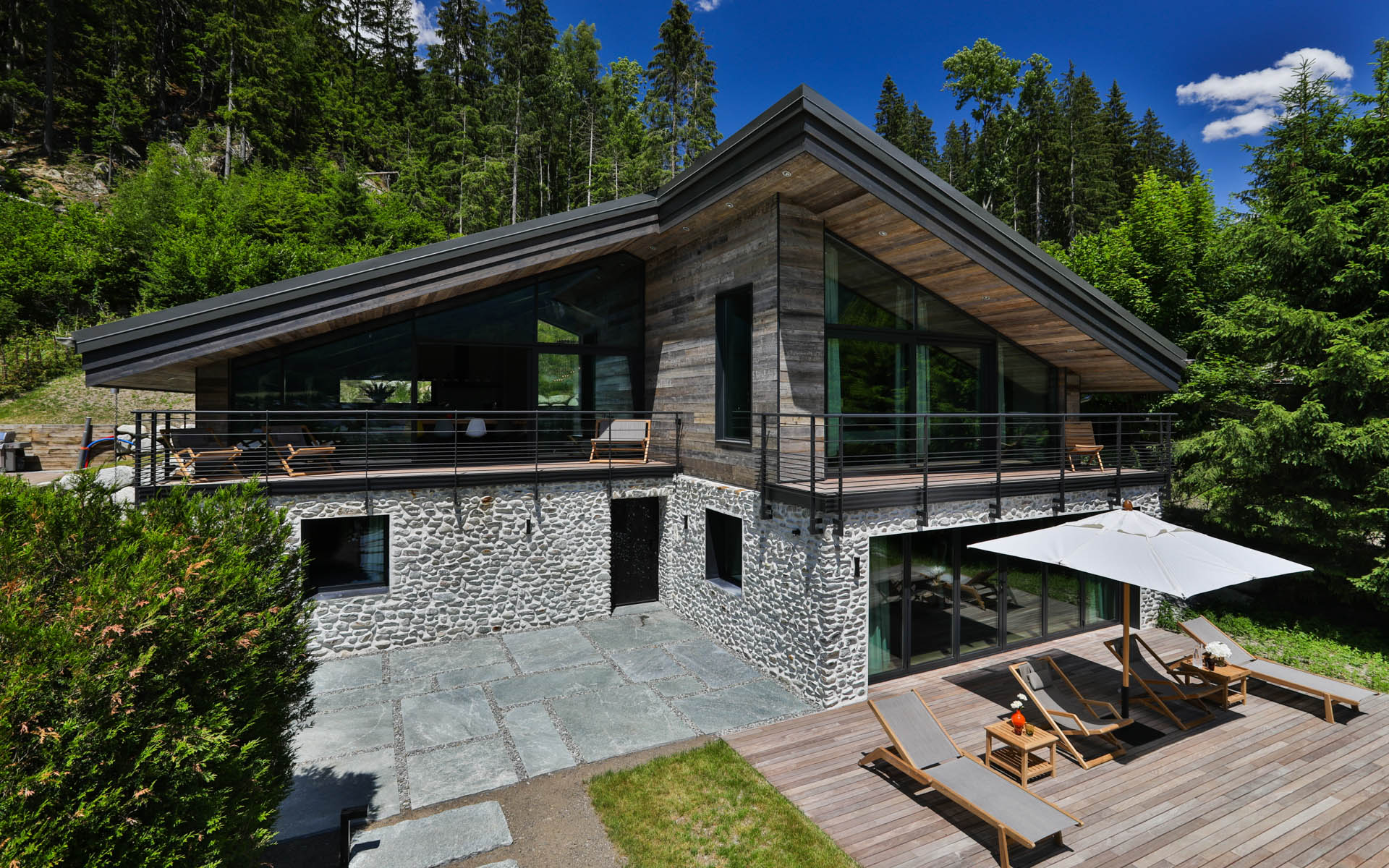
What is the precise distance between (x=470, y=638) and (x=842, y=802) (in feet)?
21.3

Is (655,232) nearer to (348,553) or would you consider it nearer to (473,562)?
(473,562)

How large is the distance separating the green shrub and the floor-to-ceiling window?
6.23 m

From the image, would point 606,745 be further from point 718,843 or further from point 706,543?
point 706,543

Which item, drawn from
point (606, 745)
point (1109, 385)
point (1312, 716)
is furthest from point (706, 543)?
point (1109, 385)

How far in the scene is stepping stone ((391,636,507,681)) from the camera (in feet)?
27.2

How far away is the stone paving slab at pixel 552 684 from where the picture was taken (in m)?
7.47

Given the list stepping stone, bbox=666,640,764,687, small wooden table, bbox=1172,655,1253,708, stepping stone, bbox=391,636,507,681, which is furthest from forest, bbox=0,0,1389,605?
stepping stone, bbox=391,636,507,681

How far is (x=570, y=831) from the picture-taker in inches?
197

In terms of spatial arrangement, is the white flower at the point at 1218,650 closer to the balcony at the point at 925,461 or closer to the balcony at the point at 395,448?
the balcony at the point at 925,461

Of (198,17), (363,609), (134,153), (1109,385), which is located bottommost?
(363,609)

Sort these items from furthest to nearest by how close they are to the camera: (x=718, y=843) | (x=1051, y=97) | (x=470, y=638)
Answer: (x=1051, y=97)
(x=470, y=638)
(x=718, y=843)

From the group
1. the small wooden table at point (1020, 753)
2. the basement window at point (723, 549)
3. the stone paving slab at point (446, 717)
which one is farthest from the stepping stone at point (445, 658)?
the small wooden table at point (1020, 753)

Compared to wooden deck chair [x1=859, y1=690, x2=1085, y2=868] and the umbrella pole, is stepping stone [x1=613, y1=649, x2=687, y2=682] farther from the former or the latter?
the umbrella pole

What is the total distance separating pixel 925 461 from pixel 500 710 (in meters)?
6.10
